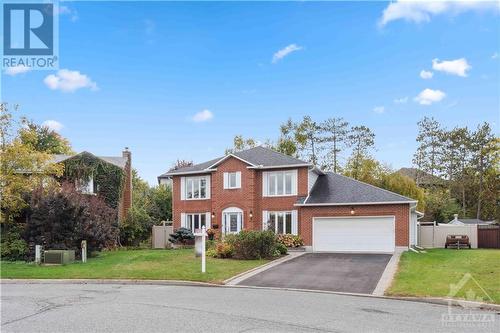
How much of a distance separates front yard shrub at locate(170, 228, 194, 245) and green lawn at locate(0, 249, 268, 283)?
866cm

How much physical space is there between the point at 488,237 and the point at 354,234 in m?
11.3

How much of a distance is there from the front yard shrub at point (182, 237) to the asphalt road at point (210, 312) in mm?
18001

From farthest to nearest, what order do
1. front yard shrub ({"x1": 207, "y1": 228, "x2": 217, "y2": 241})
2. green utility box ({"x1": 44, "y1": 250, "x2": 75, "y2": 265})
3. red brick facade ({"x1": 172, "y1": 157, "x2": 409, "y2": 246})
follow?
front yard shrub ({"x1": 207, "y1": 228, "x2": 217, "y2": 241})
red brick facade ({"x1": 172, "y1": 157, "x2": 409, "y2": 246})
green utility box ({"x1": 44, "y1": 250, "x2": 75, "y2": 265})

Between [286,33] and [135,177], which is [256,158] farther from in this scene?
[135,177]

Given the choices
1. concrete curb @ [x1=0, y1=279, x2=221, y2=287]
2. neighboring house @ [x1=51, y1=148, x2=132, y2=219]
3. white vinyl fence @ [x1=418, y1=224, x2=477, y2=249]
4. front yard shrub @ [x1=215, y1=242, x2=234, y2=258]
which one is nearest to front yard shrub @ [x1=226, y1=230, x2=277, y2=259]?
front yard shrub @ [x1=215, y1=242, x2=234, y2=258]

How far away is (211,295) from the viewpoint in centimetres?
1440

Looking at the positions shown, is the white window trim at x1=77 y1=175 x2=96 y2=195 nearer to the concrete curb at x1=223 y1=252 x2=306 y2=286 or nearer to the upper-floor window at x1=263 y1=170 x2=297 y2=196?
the upper-floor window at x1=263 y1=170 x2=297 y2=196

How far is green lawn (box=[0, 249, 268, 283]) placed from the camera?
61.4 ft

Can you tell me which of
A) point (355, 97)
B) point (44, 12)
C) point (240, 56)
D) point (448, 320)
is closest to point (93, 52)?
point (44, 12)

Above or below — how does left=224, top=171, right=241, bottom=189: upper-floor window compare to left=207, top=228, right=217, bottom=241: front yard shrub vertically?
above

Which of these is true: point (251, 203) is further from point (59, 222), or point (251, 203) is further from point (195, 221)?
point (59, 222)

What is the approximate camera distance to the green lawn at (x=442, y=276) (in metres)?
14.4

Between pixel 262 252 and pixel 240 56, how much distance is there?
1130cm

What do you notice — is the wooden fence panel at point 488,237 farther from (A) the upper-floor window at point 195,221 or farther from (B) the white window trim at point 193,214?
(A) the upper-floor window at point 195,221
